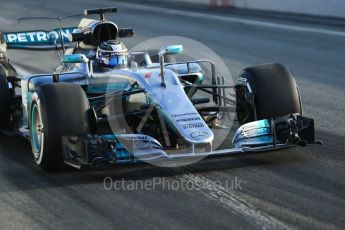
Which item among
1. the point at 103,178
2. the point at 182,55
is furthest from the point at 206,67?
the point at 103,178

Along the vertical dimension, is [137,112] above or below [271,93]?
below

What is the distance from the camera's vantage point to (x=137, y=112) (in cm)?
786

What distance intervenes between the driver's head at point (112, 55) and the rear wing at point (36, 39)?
62.3 inches

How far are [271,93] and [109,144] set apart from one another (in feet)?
6.23

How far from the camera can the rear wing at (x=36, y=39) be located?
10.6 metres

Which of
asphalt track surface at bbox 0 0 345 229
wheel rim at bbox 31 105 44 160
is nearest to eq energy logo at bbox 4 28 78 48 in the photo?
asphalt track surface at bbox 0 0 345 229

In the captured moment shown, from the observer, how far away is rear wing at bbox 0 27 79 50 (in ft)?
34.8

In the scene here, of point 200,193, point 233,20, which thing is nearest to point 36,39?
point 200,193

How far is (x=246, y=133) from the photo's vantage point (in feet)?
24.7

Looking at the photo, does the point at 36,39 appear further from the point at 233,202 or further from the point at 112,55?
the point at 233,202

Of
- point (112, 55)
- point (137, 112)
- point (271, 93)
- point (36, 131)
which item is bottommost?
point (36, 131)

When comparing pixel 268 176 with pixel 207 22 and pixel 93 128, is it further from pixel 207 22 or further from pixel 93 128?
pixel 207 22
